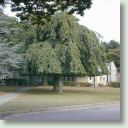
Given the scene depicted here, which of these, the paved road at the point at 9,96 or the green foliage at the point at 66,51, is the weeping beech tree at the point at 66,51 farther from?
the paved road at the point at 9,96

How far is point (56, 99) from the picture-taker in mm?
8969

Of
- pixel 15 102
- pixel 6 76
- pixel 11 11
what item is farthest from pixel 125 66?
pixel 15 102

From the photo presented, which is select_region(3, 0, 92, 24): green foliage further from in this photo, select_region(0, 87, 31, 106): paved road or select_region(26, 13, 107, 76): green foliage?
select_region(26, 13, 107, 76): green foliage

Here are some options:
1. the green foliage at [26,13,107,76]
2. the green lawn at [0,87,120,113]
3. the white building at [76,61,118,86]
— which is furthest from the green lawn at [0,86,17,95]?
the green foliage at [26,13,107,76]

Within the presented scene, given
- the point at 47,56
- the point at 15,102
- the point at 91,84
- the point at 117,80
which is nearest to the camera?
the point at 117,80

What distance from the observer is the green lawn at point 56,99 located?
294 inches

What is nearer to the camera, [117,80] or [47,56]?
[117,80]

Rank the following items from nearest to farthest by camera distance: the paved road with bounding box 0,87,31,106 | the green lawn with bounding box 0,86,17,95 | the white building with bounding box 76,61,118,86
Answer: the white building with bounding box 76,61,118,86, the paved road with bounding box 0,87,31,106, the green lawn with bounding box 0,86,17,95

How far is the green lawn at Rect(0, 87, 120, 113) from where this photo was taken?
7.46m

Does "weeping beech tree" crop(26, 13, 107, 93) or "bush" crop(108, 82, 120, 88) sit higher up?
"weeping beech tree" crop(26, 13, 107, 93)

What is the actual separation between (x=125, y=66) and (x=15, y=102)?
3281 millimetres

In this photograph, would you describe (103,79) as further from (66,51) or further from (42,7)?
(66,51)

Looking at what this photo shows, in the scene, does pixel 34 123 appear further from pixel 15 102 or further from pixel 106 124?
pixel 15 102

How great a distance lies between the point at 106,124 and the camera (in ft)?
20.5
